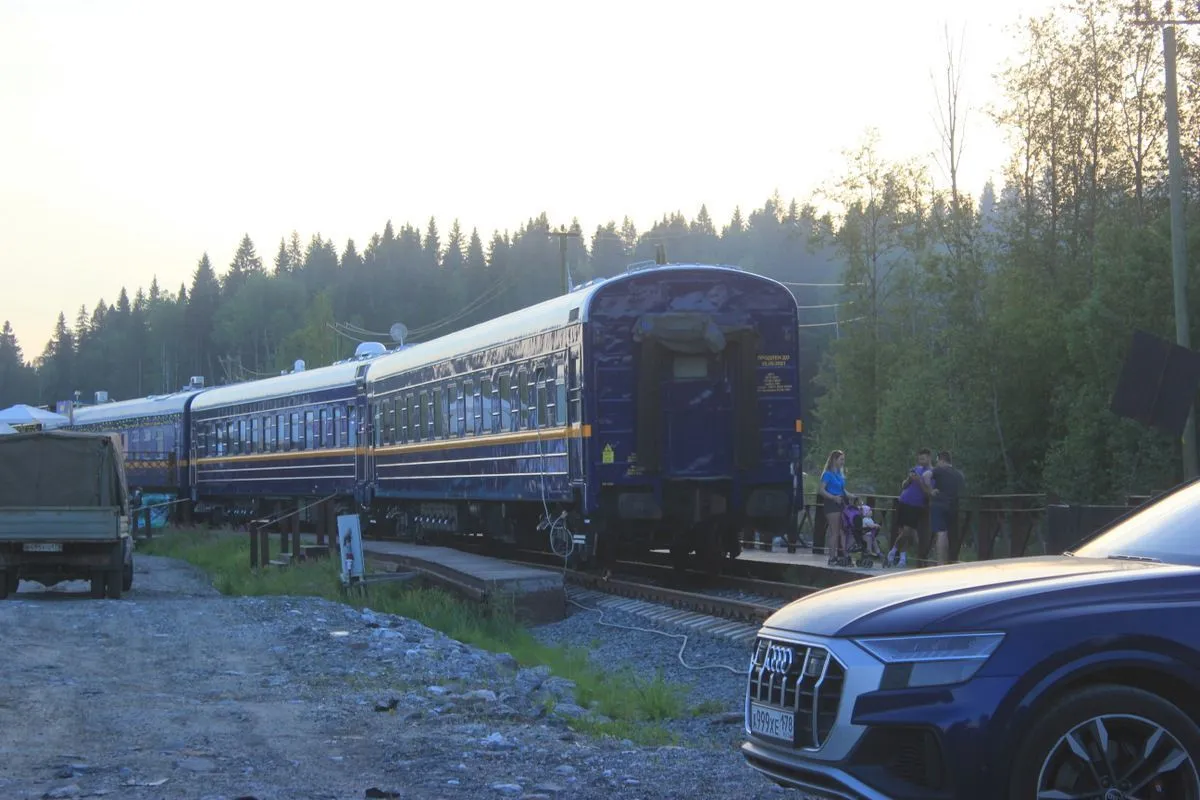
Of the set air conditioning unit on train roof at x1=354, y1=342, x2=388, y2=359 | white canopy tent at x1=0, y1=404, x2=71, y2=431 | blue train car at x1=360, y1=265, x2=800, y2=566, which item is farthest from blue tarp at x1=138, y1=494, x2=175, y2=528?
blue train car at x1=360, y1=265, x2=800, y2=566

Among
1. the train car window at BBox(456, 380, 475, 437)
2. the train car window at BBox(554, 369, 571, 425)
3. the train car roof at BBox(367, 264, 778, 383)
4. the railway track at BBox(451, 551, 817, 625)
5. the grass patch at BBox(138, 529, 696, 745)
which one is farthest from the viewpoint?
the train car window at BBox(456, 380, 475, 437)

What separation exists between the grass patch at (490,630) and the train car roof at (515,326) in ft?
12.5

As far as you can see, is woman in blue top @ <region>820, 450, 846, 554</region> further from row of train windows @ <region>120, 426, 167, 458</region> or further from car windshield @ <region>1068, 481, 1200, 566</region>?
row of train windows @ <region>120, 426, 167, 458</region>

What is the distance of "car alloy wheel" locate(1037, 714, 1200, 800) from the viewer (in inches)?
209

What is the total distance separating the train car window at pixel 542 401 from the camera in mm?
20656

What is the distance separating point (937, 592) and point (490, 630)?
1130 centimetres

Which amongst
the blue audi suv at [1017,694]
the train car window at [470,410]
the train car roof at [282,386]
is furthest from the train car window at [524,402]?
the blue audi suv at [1017,694]

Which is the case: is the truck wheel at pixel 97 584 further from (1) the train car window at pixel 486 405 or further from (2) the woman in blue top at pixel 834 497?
(2) the woman in blue top at pixel 834 497

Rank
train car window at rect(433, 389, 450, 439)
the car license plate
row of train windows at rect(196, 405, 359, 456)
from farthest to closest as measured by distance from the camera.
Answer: row of train windows at rect(196, 405, 359, 456)
train car window at rect(433, 389, 450, 439)
the car license plate

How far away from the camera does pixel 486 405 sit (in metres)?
23.6

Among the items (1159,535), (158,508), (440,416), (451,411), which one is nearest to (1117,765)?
(1159,535)

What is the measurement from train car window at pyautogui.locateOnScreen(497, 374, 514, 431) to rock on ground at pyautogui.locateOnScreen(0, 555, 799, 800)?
6226mm

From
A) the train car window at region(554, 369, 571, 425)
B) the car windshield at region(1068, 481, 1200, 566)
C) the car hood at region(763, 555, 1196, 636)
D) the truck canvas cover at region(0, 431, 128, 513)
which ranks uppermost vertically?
the train car window at region(554, 369, 571, 425)

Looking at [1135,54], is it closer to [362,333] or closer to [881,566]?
[881,566]
